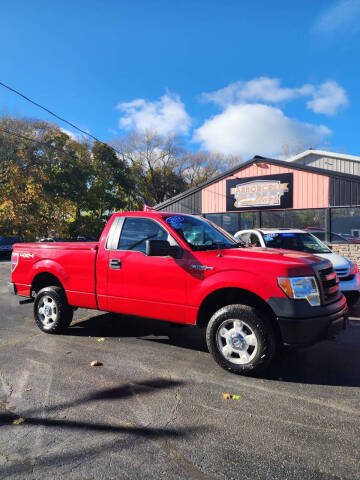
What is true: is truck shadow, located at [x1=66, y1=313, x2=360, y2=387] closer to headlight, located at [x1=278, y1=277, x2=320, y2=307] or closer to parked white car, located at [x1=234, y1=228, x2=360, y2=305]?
headlight, located at [x1=278, y1=277, x2=320, y2=307]

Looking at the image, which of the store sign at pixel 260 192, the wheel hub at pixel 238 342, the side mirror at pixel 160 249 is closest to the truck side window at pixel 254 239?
the side mirror at pixel 160 249

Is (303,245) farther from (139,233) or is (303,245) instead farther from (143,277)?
(143,277)

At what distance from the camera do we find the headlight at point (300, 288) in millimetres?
3656

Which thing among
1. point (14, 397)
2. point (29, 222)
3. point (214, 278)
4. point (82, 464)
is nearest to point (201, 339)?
point (214, 278)

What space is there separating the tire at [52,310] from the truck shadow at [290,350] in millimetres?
295

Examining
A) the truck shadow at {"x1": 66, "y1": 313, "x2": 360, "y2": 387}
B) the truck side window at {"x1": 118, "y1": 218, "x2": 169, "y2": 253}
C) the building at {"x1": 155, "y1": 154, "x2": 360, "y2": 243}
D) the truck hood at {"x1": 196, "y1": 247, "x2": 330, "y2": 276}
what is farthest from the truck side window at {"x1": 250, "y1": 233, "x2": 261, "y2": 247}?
the building at {"x1": 155, "y1": 154, "x2": 360, "y2": 243}

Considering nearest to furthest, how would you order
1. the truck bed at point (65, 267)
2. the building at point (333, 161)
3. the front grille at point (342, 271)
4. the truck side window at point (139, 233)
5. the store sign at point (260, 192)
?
the truck side window at point (139, 233) → the truck bed at point (65, 267) → the front grille at point (342, 271) → the store sign at point (260, 192) → the building at point (333, 161)

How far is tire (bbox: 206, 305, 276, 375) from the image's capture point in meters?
3.71

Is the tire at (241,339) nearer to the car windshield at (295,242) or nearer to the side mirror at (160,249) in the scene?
the side mirror at (160,249)

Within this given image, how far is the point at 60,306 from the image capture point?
5.38 meters

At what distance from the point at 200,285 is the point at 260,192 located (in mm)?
12287

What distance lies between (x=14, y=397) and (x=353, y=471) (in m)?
3.02

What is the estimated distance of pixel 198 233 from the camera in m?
4.73

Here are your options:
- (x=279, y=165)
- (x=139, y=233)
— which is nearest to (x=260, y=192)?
(x=279, y=165)
